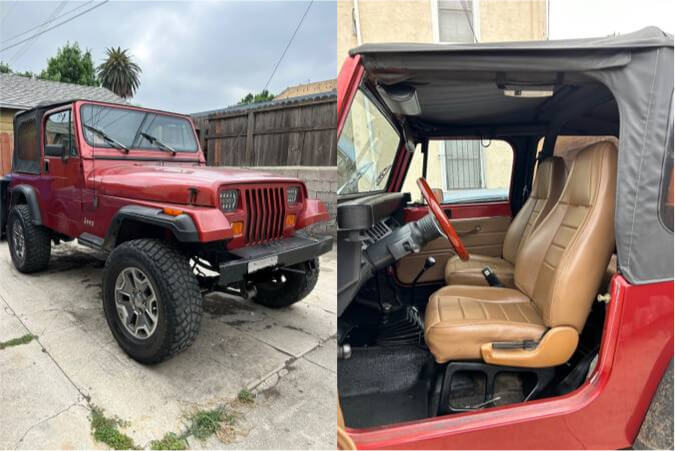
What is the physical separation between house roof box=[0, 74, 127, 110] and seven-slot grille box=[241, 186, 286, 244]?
8380 millimetres

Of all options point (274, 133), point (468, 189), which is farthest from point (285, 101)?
point (468, 189)

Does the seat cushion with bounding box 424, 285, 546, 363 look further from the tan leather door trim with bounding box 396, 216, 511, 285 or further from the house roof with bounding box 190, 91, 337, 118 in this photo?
the house roof with bounding box 190, 91, 337, 118

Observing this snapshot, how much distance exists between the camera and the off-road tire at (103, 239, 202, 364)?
2092 millimetres

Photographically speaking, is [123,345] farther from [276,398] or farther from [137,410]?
[276,398]

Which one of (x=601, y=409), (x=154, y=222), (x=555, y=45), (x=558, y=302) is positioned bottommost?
(x=601, y=409)

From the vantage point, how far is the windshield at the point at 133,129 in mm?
3166

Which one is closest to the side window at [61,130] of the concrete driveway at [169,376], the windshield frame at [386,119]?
the concrete driveway at [169,376]

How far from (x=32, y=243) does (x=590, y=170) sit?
13.9 ft

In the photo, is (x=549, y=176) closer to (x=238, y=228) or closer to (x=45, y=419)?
(x=238, y=228)

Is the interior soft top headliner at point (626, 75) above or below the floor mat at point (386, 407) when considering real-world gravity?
above

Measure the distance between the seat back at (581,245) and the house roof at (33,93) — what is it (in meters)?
9.71

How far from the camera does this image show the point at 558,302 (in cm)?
162

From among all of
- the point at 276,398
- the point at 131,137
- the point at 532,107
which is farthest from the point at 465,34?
the point at 276,398

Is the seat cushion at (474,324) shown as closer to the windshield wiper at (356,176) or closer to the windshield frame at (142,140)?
the windshield wiper at (356,176)
